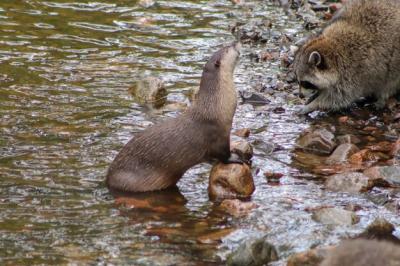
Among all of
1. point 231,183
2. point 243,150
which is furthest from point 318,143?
point 231,183

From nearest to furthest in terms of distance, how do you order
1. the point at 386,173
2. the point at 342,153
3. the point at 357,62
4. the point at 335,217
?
the point at 335,217
the point at 386,173
the point at 342,153
the point at 357,62

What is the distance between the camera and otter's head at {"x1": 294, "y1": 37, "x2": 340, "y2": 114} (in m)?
9.88

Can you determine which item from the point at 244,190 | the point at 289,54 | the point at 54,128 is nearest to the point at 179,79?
the point at 289,54

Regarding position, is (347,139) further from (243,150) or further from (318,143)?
(243,150)

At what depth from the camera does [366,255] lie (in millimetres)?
4820

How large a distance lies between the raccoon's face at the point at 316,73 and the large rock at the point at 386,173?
2382 millimetres

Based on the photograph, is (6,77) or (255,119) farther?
(6,77)

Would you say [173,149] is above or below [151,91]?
above

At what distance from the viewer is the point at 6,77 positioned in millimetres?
10297

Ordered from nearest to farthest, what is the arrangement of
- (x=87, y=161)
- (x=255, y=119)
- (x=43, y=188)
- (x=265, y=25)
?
(x=43, y=188) < (x=87, y=161) < (x=255, y=119) < (x=265, y=25)

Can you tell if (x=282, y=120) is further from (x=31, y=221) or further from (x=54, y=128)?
(x=31, y=221)

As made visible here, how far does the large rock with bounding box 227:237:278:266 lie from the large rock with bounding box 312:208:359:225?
762 mm

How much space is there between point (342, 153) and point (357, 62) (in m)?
1.96

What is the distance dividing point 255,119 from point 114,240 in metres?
3.36
